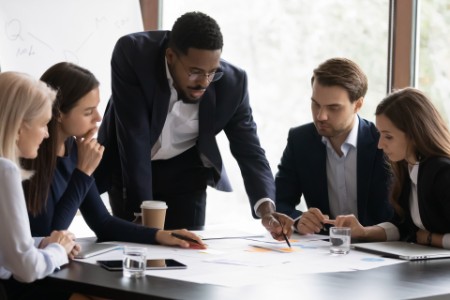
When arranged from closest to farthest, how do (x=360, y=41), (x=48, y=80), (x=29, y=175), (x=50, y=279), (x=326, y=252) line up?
(x=50, y=279) → (x=29, y=175) → (x=326, y=252) → (x=48, y=80) → (x=360, y=41)

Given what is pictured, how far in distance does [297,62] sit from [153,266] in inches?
109

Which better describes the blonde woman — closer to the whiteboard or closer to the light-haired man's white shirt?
the light-haired man's white shirt

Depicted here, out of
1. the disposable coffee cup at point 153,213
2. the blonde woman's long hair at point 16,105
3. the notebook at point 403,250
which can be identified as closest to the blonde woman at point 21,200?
the blonde woman's long hair at point 16,105

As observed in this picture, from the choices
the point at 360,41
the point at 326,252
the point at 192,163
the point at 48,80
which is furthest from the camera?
the point at 360,41

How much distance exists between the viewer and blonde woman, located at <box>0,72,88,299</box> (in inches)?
84.7

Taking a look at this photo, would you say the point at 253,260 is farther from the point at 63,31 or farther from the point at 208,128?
the point at 63,31

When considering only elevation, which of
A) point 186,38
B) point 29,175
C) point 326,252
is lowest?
point 326,252

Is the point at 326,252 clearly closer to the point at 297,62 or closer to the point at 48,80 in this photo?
the point at 48,80

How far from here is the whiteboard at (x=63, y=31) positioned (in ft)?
13.7

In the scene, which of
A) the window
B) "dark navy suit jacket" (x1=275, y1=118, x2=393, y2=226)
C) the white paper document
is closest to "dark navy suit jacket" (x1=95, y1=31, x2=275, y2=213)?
"dark navy suit jacket" (x1=275, y1=118, x2=393, y2=226)

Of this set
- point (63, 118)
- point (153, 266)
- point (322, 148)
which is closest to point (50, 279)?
point (153, 266)

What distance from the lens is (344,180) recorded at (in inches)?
132

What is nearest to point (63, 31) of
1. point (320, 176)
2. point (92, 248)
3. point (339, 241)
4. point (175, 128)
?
point (175, 128)

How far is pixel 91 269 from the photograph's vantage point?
2.26 m
